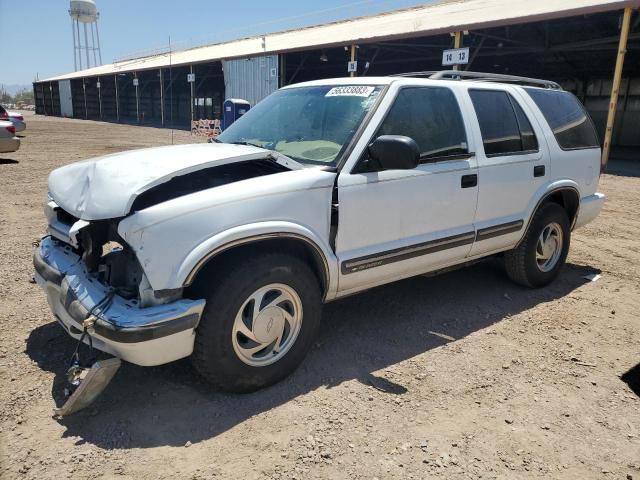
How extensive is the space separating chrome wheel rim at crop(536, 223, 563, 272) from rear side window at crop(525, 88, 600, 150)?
0.80 metres

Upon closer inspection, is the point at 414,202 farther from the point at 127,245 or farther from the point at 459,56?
the point at 459,56

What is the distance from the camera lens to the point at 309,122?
11.5ft

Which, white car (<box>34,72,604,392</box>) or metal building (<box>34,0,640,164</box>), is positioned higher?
metal building (<box>34,0,640,164</box>)

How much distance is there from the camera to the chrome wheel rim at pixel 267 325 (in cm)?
276

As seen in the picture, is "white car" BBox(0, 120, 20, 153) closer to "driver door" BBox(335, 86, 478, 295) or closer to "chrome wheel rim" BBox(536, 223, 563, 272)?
"driver door" BBox(335, 86, 478, 295)

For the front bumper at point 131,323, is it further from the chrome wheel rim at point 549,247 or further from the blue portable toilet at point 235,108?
the blue portable toilet at point 235,108

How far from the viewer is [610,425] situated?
2742mm

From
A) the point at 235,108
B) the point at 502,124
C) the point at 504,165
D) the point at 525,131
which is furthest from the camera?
the point at 235,108

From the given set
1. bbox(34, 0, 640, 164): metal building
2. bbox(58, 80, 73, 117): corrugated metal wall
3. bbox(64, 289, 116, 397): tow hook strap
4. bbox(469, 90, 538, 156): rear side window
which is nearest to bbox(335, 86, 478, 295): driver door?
bbox(469, 90, 538, 156): rear side window

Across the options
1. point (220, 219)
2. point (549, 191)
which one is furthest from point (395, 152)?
→ point (549, 191)

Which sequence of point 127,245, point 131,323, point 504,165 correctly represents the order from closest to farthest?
point 131,323
point 127,245
point 504,165

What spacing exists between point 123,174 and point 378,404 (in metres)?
1.97

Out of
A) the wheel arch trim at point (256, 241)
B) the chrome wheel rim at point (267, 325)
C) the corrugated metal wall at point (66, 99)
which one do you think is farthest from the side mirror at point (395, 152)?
the corrugated metal wall at point (66, 99)

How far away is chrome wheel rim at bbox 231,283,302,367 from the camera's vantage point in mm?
2758
